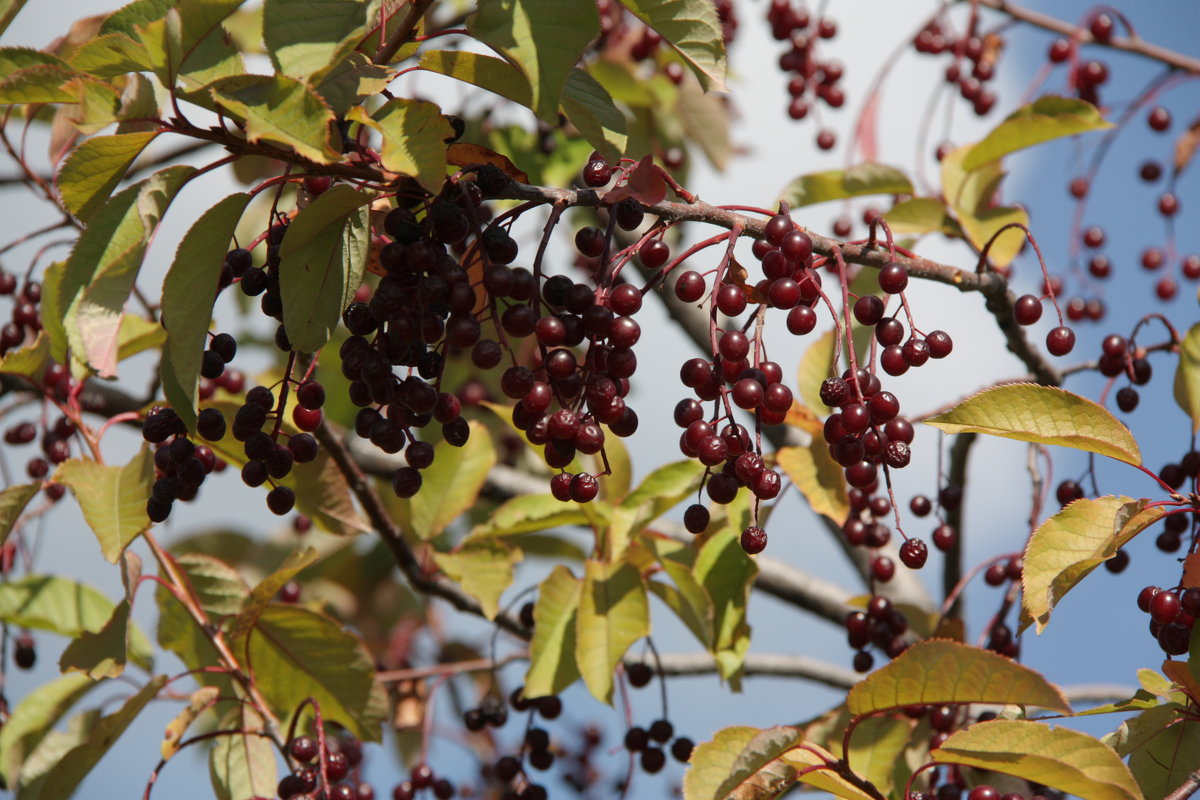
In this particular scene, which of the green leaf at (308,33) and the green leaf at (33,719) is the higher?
the green leaf at (308,33)

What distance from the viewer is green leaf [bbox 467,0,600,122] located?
1.23 meters

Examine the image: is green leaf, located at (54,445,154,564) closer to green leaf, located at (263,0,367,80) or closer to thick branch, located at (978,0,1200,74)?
green leaf, located at (263,0,367,80)

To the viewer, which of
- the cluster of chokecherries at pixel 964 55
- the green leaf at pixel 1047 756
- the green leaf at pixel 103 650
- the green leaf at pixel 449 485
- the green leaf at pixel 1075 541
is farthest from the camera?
the cluster of chokecherries at pixel 964 55

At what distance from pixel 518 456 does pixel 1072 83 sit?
7.90 ft

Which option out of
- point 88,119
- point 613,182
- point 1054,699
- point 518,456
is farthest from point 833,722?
point 518,456

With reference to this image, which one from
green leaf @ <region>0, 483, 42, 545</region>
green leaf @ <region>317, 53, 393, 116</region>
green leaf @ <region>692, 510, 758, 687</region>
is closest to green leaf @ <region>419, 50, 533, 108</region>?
green leaf @ <region>317, 53, 393, 116</region>

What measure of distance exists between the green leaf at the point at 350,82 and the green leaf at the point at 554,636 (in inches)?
51.9

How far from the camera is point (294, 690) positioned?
2.40m

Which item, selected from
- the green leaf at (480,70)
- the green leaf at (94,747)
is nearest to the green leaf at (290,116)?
the green leaf at (480,70)

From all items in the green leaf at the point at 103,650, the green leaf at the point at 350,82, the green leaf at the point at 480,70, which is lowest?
the green leaf at the point at 103,650

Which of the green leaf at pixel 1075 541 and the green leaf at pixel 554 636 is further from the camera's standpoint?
the green leaf at pixel 554 636

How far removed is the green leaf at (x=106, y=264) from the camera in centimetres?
139

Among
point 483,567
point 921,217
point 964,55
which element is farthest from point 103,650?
point 964,55

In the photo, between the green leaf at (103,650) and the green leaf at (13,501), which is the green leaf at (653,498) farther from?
the green leaf at (13,501)
